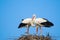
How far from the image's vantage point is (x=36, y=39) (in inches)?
109

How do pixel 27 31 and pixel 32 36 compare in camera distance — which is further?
pixel 27 31

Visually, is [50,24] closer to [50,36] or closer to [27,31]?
[50,36]

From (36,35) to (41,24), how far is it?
14cm

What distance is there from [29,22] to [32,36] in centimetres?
18

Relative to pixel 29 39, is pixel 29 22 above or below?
above

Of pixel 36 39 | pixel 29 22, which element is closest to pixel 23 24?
pixel 29 22

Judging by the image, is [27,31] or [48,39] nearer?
[48,39]

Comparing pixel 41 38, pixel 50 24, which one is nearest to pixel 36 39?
pixel 41 38

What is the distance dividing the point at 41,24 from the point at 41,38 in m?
0.16

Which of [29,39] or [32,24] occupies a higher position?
[32,24]

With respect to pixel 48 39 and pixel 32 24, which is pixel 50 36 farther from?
pixel 32 24

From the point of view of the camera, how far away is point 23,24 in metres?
2.90

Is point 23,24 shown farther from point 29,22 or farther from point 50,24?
point 50,24

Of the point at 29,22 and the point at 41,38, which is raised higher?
the point at 29,22
